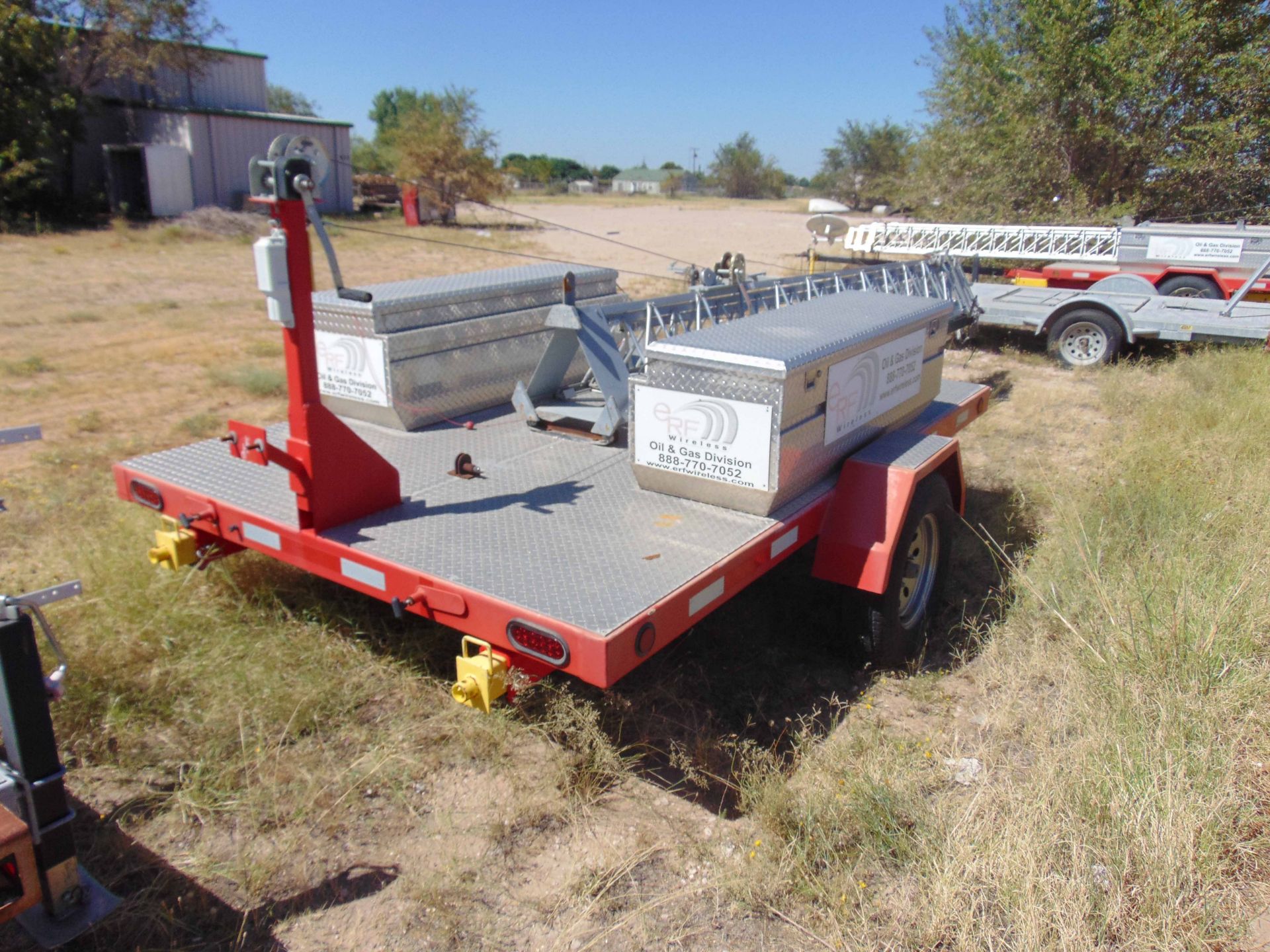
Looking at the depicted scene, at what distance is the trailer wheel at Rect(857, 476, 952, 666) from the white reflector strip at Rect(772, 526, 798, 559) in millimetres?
458

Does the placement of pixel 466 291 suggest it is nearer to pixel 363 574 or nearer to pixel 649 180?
pixel 363 574

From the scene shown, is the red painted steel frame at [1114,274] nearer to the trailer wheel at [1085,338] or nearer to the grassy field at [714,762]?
the trailer wheel at [1085,338]

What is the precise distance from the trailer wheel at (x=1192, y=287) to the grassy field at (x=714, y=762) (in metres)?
8.12

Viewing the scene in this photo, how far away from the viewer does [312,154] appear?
3.09 meters

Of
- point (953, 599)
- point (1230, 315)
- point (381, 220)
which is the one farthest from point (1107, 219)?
point (381, 220)

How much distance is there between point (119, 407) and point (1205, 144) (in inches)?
740

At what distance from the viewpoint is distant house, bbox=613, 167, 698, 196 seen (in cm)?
10306

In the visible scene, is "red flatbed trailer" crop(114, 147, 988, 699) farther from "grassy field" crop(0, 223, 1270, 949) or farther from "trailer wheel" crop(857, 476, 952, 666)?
"grassy field" crop(0, 223, 1270, 949)

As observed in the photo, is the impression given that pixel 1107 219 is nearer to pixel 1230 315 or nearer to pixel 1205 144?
pixel 1205 144

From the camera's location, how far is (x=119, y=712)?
3.38 meters

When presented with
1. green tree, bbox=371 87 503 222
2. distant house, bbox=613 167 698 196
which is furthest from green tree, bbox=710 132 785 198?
green tree, bbox=371 87 503 222

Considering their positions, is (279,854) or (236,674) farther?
(236,674)

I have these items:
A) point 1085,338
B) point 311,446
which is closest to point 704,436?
point 311,446

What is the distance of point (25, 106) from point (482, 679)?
2657 centimetres
